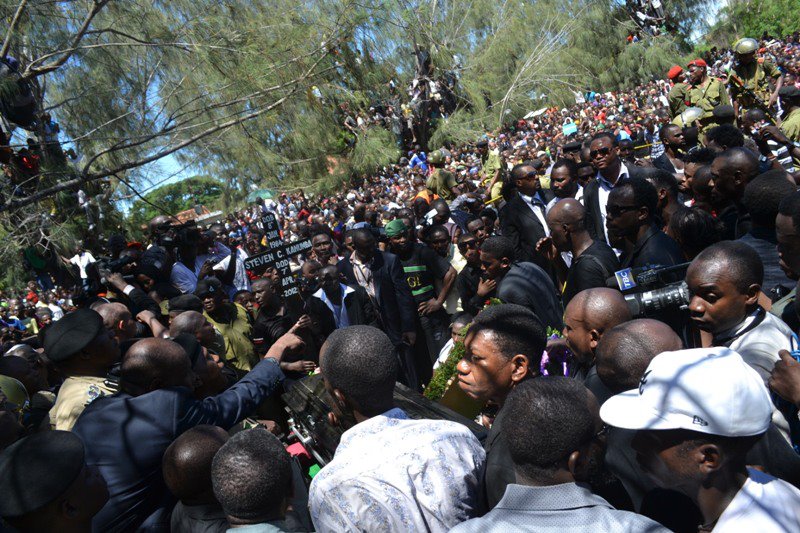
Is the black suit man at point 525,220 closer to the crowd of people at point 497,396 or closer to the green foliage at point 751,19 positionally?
the crowd of people at point 497,396

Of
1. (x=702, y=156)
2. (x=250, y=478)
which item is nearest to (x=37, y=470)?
(x=250, y=478)

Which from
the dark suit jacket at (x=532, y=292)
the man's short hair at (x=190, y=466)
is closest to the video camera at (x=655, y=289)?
the dark suit jacket at (x=532, y=292)

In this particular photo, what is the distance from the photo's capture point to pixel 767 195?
3678 millimetres

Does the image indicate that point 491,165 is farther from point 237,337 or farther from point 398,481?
point 398,481

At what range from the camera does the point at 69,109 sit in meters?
5.82

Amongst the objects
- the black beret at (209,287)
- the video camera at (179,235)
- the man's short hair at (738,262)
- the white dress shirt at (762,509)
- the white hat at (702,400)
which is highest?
the video camera at (179,235)

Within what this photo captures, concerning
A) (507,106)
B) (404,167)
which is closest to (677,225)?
(404,167)

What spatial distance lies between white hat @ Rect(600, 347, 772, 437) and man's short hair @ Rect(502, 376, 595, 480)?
0.13 metres

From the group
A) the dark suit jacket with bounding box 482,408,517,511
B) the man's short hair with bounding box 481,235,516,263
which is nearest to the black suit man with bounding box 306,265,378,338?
the man's short hair with bounding box 481,235,516,263

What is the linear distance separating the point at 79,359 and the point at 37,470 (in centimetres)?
127

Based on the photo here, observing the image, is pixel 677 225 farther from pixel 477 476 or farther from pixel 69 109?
pixel 69 109

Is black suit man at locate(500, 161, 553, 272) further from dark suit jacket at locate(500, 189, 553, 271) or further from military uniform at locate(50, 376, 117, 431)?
military uniform at locate(50, 376, 117, 431)

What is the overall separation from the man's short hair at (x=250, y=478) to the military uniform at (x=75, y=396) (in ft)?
4.71

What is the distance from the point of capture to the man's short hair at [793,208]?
300 cm
